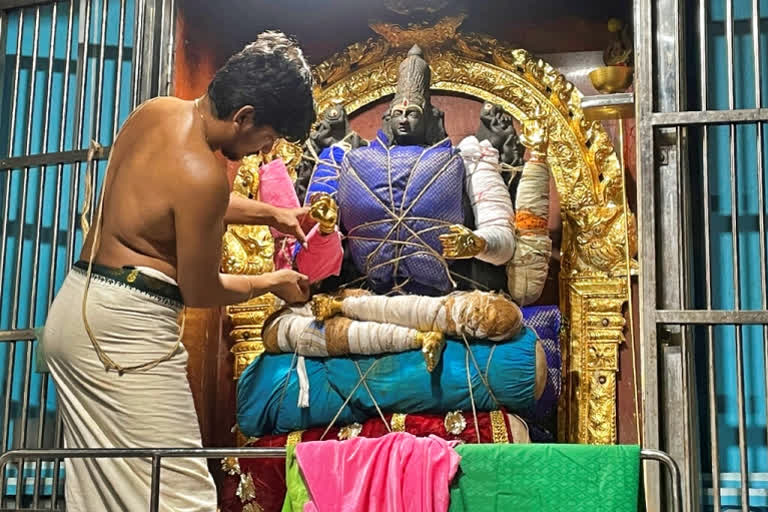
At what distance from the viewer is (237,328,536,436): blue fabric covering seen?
4.59 meters

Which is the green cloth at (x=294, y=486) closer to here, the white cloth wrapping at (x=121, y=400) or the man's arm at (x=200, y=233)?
the white cloth wrapping at (x=121, y=400)

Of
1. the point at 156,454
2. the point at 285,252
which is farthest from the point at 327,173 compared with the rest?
the point at 156,454

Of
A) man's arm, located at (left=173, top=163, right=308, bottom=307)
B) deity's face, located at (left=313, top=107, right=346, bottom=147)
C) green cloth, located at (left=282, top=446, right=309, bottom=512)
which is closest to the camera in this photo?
green cloth, located at (left=282, top=446, right=309, bottom=512)

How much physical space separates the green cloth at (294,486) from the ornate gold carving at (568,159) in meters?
1.62

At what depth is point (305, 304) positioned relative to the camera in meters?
4.96

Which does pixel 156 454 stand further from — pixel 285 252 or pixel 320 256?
pixel 285 252

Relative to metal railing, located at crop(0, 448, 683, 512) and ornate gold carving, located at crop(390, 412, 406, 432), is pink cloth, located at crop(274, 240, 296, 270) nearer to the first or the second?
ornate gold carving, located at crop(390, 412, 406, 432)

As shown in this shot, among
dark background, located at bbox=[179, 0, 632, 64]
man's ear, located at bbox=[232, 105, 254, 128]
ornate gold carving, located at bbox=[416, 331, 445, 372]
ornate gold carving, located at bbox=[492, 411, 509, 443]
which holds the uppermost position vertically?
dark background, located at bbox=[179, 0, 632, 64]

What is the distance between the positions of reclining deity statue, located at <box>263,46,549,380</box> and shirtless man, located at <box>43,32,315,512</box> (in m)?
0.68

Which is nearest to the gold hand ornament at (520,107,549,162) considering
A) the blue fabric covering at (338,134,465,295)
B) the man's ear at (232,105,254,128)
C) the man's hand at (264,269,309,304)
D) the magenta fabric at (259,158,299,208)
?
the blue fabric covering at (338,134,465,295)

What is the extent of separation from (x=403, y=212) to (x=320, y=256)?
0.37 metres

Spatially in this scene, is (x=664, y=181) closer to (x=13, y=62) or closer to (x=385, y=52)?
(x=385, y=52)

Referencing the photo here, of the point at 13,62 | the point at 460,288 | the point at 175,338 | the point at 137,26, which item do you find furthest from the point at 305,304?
the point at 13,62

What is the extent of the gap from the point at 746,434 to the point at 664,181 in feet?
2.92
